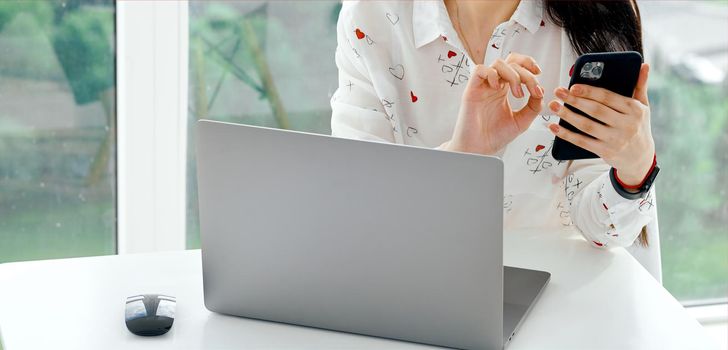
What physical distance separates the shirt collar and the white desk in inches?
18.1

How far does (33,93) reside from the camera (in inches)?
77.3

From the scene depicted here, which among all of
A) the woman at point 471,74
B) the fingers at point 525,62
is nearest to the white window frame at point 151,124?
the woman at point 471,74

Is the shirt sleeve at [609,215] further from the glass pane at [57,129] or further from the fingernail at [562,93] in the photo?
the glass pane at [57,129]

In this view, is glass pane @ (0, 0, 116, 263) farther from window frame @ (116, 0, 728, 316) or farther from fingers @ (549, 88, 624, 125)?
fingers @ (549, 88, 624, 125)

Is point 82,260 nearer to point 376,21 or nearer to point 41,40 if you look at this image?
point 376,21

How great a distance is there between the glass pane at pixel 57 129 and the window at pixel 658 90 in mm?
198

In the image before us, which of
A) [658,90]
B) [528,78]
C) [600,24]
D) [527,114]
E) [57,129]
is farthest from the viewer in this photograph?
[658,90]

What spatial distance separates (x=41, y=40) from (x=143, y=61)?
0.21 metres

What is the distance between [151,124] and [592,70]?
1184 mm

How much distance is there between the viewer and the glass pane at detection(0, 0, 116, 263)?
193 cm

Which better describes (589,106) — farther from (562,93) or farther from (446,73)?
(446,73)

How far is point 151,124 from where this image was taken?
2.05m

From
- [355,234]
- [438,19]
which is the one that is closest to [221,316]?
[355,234]

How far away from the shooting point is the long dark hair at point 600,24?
1.46 meters
